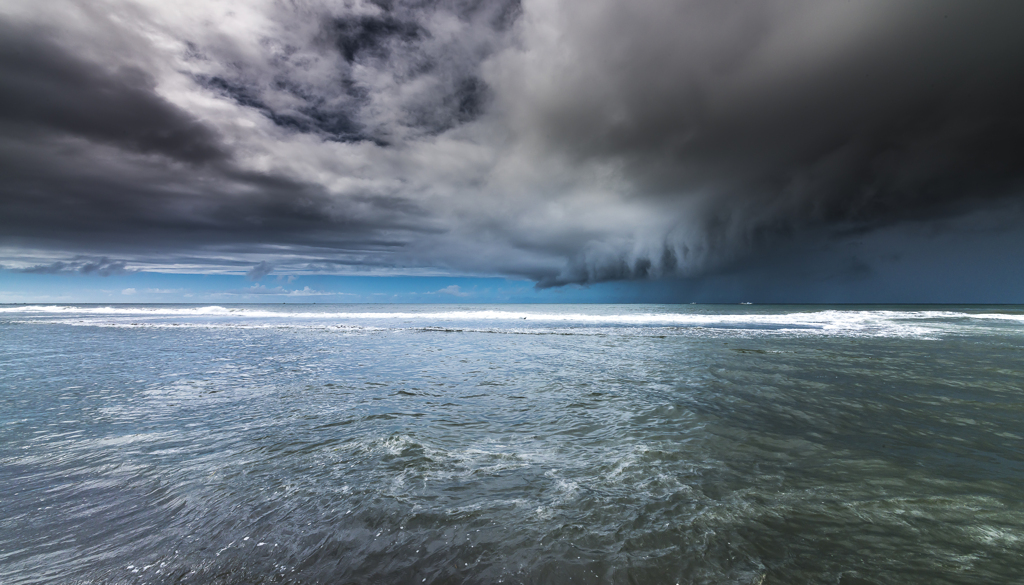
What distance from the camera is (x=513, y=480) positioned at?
5852 mm

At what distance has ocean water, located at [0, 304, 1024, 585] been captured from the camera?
395 cm

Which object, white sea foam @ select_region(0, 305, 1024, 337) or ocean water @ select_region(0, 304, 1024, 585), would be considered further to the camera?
white sea foam @ select_region(0, 305, 1024, 337)

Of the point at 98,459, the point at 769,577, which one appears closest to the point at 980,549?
the point at 769,577

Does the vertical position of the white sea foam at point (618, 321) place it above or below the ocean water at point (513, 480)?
above

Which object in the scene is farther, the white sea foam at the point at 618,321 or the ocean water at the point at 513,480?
the white sea foam at the point at 618,321

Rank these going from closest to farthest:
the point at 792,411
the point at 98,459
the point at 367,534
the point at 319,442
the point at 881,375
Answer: the point at 367,534, the point at 98,459, the point at 319,442, the point at 792,411, the point at 881,375

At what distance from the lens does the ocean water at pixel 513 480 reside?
13.0 feet

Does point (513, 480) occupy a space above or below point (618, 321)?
below

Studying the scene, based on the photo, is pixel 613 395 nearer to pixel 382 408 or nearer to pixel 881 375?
pixel 382 408

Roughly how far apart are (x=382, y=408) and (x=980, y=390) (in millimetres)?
16885

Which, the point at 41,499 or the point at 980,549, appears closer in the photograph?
the point at 980,549

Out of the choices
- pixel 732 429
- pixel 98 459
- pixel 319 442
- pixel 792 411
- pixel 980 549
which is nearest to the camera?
pixel 980 549

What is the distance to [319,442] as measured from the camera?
7512mm

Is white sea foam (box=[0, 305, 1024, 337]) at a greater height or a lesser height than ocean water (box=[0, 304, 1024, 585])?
greater
